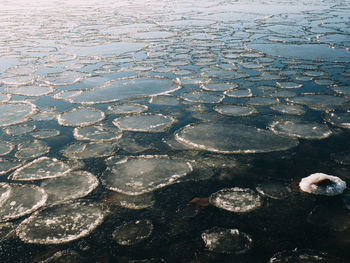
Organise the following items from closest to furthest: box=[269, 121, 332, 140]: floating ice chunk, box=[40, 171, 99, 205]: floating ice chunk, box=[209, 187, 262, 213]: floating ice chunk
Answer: box=[209, 187, 262, 213]: floating ice chunk < box=[40, 171, 99, 205]: floating ice chunk < box=[269, 121, 332, 140]: floating ice chunk

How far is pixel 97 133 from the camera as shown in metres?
2.91

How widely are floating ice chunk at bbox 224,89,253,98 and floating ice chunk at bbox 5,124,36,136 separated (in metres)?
2.35

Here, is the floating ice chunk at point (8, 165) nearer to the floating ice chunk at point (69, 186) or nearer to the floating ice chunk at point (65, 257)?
the floating ice chunk at point (69, 186)

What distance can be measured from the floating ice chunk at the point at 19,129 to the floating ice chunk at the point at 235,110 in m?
1.99

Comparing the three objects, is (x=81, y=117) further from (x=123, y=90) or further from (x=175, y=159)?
(x=175, y=159)

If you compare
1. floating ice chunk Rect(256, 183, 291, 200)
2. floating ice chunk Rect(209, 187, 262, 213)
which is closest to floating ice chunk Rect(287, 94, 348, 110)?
floating ice chunk Rect(256, 183, 291, 200)

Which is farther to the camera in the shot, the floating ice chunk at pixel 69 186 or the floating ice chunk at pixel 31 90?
the floating ice chunk at pixel 31 90

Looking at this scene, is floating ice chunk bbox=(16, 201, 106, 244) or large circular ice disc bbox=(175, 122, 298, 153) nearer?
floating ice chunk bbox=(16, 201, 106, 244)

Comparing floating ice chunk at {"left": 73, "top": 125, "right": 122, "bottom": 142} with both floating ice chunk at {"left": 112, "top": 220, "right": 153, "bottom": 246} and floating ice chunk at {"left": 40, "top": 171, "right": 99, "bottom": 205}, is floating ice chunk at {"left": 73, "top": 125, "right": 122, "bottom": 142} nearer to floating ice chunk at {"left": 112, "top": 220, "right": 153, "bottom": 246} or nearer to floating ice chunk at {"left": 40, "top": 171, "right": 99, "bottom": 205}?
floating ice chunk at {"left": 40, "top": 171, "right": 99, "bottom": 205}

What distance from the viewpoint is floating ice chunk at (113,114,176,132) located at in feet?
9.87

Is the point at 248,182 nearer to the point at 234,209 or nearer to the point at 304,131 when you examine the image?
the point at 234,209

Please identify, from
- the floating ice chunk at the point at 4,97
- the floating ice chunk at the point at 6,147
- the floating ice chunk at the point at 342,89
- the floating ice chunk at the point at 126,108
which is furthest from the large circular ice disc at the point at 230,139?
the floating ice chunk at the point at 4,97

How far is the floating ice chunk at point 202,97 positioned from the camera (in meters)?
3.74

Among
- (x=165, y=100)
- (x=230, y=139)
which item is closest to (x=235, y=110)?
(x=230, y=139)
